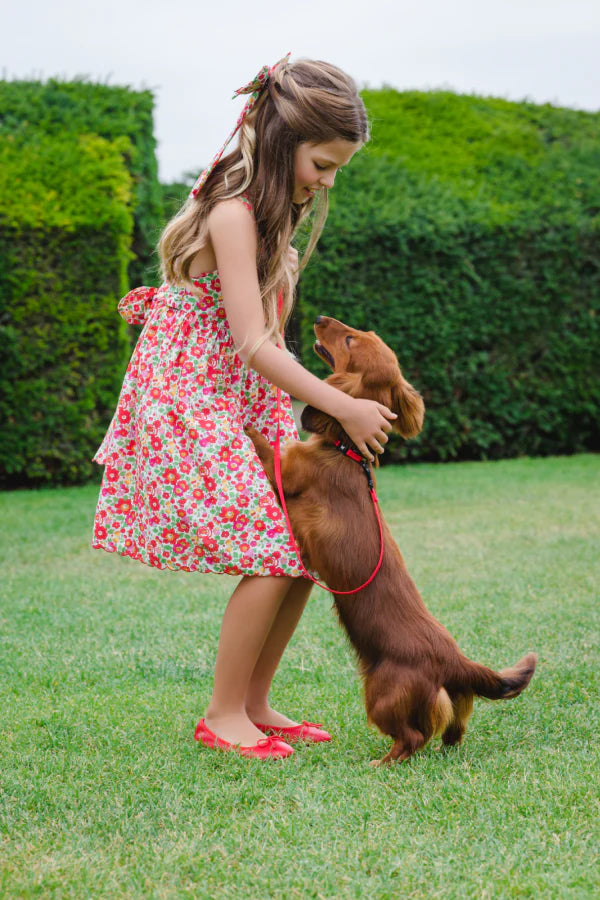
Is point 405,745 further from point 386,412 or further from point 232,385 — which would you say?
point 232,385

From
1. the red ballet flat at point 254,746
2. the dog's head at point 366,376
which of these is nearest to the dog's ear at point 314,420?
the dog's head at point 366,376

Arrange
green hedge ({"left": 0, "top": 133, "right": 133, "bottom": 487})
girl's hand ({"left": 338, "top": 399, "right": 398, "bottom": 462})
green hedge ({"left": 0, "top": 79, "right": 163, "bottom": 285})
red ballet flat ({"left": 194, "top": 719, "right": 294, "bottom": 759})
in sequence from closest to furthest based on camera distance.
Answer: girl's hand ({"left": 338, "top": 399, "right": 398, "bottom": 462}) → red ballet flat ({"left": 194, "top": 719, "right": 294, "bottom": 759}) → green hedge ({"left": 0, "top": 133, "right": 133, "bottom": 487}) → green hedge ({"left": 0, "top": 79, "right": 163, "bottom": 285})

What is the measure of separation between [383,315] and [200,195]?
6.77m

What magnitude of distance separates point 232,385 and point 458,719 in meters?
1.19

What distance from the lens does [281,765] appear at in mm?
2691

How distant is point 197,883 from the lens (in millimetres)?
1995

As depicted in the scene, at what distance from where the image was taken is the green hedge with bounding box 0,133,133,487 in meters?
8.01

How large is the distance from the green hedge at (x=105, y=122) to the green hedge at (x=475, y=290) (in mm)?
1674

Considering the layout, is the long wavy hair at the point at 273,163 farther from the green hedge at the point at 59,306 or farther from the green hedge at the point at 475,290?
the green hedge at the point at 475,290

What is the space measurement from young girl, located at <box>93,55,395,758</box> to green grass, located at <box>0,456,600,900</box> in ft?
1.06

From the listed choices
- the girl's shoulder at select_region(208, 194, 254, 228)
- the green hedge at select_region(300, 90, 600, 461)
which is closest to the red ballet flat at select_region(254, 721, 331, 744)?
the girl's shoulder at select_region(208, 194, 254, 228)

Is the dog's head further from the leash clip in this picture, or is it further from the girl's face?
the girl's face

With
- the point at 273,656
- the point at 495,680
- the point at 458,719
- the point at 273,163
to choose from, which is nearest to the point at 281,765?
the point at 273,656

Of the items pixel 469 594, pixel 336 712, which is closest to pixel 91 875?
pixel 336 712
